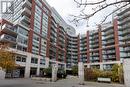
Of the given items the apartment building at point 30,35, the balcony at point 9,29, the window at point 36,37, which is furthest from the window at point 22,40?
the window at point 36,37

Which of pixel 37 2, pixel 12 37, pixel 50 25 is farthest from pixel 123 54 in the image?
pixel 12 37

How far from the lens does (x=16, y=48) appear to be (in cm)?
4250

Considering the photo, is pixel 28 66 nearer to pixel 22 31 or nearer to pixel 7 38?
pixel 22 31

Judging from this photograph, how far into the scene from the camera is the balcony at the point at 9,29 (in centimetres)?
3897

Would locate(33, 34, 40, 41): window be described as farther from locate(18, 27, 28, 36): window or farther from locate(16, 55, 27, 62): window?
locate(16, 55, 27, 62): window

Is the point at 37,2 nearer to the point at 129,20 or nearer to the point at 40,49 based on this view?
the point at 40,49

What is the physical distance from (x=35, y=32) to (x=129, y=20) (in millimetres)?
32694

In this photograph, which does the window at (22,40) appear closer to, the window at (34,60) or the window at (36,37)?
the window at (36,37)

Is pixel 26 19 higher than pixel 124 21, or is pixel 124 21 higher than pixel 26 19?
pixel 124 21

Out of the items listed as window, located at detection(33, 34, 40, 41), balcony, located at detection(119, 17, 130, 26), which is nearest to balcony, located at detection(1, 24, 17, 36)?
window, located at detection(33, 34, 40, 41)

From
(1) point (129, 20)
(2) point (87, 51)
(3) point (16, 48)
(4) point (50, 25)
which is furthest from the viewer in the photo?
(2) point (87, 51)

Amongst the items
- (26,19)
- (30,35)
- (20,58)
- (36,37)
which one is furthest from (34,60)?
(26,19)

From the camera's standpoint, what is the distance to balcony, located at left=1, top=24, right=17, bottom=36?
3897 centimetres

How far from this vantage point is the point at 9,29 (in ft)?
132
